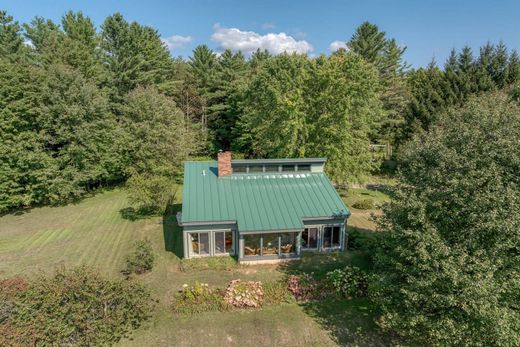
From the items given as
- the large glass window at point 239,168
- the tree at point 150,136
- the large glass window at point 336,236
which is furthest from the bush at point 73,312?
the tree at point 150,136

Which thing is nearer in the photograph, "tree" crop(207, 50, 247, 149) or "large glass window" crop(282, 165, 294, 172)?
"large glass window" crop(282, 165, 294, 172)

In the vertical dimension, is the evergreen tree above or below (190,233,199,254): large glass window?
above

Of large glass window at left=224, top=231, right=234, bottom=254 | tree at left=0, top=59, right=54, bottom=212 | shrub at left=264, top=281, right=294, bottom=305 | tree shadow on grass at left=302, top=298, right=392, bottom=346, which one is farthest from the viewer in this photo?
tree at left=0, top=59, right=54, bottom=212

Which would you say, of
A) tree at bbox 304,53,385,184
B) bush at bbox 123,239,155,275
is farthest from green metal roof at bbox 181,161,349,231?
tree at bbox 304,53,385,184

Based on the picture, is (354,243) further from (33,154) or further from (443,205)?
(33,154)

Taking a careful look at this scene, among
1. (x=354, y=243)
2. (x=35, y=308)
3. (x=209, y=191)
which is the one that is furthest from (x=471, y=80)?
(x=35, y=308)

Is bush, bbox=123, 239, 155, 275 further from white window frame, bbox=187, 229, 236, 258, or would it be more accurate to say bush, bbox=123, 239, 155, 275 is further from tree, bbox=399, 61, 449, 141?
tree, bbox=399, 61, 449, 141

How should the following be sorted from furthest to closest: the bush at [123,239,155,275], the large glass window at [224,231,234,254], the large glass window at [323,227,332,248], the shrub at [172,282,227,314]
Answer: the large glass window at [323,227,332,248]
the large glass window at [224,231,234,254]
the bush at [123,239,155,275]
the shrub at [172,282,227,314]

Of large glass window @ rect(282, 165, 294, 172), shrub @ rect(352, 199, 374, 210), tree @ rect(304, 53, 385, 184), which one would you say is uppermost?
tree @ rect(304, 53, 385, 184)
